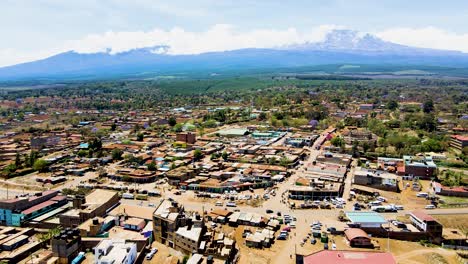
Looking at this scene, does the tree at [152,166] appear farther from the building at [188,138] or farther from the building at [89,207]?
the building at [188,138]

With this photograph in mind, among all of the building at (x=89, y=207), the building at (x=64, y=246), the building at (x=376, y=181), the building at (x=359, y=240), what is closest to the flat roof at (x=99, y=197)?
the building at (x=89, y=207)

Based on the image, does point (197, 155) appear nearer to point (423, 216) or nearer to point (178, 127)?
point (178, 127)

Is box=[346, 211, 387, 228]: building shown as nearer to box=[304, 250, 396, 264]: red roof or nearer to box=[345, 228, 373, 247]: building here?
box=[345, 228, 373, 247]: building

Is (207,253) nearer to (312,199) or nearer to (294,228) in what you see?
(294,228)

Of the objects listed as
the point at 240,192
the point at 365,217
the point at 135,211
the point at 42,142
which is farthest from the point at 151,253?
the point at 42,142

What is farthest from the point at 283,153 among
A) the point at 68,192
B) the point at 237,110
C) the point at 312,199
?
the point at 237,110
